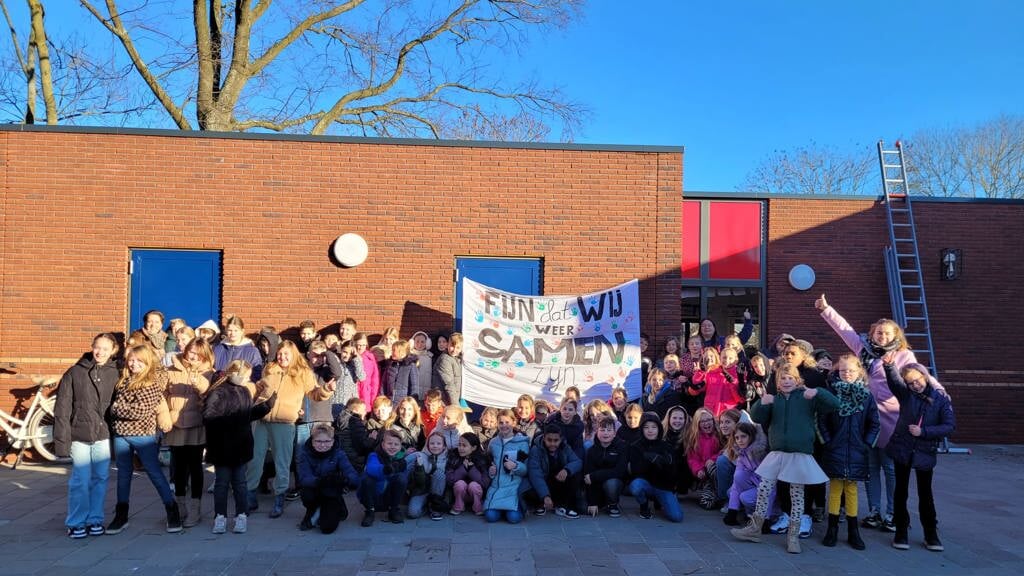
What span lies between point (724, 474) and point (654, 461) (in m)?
0.73

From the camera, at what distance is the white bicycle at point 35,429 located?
906 cm

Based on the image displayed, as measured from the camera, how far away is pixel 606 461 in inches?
279

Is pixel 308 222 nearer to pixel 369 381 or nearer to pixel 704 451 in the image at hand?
pixel 369 381

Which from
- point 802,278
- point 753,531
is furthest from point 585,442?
point 802,278

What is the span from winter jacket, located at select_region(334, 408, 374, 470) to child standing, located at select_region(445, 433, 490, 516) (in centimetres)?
85

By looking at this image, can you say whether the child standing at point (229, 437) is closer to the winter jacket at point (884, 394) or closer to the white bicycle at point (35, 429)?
the white bicycle at point (35, 429)

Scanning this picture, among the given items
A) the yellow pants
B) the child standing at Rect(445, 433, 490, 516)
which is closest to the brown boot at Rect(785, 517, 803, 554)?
the yellow pants

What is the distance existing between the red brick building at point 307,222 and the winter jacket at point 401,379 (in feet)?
5.60

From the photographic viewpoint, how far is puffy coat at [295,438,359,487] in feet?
20.9

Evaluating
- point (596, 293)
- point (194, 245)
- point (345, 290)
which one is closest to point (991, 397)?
point (596, 293)

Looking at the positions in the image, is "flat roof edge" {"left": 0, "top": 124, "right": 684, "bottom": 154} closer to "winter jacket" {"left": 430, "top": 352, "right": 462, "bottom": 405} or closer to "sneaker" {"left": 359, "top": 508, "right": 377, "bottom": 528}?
"winter jacket" {"left": 430, "top": 352, "right": 462, "bottom": 405}

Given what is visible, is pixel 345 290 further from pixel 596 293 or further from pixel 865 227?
pixel 865 227

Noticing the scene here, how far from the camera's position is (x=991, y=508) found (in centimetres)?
746

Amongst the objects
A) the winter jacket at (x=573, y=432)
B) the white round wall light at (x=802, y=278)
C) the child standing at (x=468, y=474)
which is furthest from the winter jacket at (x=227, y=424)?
the white round wall light at (x=802, y=278)
